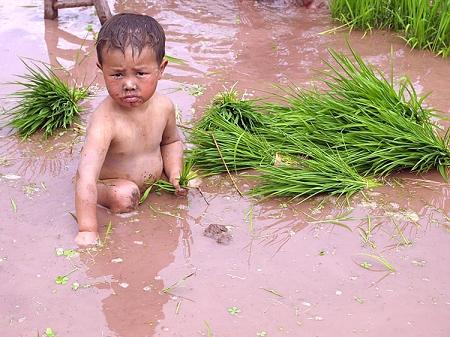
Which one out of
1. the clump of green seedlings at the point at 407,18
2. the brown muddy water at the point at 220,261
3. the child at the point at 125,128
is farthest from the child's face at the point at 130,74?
the clump of green seedlings at the point at 407,18

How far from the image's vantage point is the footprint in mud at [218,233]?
10.7 ft

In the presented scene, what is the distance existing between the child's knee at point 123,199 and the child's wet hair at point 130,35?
62cm

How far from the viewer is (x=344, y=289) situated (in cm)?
295

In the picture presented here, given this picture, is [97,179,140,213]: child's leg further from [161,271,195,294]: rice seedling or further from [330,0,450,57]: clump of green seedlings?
[330,0,450,57]: clump of green seedlings

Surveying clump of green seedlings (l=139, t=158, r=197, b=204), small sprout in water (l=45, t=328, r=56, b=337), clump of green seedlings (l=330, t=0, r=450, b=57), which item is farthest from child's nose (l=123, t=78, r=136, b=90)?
clump of green seedlings (l=330, t=0, r=450, b=57)

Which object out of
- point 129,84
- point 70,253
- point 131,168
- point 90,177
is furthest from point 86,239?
point 129,84

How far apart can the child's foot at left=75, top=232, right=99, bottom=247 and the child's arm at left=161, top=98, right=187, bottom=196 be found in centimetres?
59

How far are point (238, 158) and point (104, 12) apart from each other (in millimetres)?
2370

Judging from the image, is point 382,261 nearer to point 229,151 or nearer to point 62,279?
point 229,151

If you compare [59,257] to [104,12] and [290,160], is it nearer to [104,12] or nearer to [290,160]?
[290,160]

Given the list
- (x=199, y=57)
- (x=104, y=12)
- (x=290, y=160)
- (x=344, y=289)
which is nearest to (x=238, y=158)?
(x=290, y=160)

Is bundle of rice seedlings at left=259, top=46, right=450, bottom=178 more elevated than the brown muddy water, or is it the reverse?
bundle of rice seedlings at left=259, top=46, right=450, bottom=178

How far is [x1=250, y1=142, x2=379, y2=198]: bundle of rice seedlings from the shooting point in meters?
3.60

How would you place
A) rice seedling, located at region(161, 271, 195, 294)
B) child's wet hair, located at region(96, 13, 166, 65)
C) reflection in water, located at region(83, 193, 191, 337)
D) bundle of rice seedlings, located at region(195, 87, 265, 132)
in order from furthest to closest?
1. bundle of rice seedlings, located at region(195, 87, 265, 132)
2. child's wet hair, located at region(96, 13, 166, 65)
3. rice seedling, located at region(161, 271, 195, 294)
4. reflection in water, located at region(83, 193, 191, 337)
